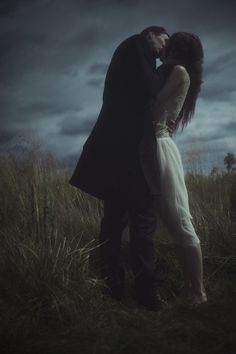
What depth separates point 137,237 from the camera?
2545 mm

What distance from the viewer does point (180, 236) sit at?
2596 mm

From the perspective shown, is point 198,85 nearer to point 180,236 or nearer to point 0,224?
point 180,236

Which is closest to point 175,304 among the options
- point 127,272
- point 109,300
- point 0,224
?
point 109,300

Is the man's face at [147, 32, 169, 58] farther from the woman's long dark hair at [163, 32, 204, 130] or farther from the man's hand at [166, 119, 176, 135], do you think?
the man's hand at [166, 119, 176, 135]

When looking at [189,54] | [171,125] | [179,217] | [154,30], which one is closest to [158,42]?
[154,30]

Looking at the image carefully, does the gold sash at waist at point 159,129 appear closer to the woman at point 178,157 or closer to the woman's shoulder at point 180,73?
the woman at point 178,157

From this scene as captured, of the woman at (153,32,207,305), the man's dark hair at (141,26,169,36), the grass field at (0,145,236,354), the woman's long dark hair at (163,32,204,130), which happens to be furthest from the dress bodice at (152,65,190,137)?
the grass field at (0,145,236,354)

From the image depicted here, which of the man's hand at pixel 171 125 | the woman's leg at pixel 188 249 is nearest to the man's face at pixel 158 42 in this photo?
the man's hand at pixel 171 125

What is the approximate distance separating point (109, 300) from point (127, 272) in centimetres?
66

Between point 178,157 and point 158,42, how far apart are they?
66cm

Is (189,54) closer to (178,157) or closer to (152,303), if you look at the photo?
(178,157)

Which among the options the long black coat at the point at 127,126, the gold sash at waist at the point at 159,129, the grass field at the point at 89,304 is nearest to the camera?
the grass field at the point at 89,304

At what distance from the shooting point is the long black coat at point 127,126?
2.49 m

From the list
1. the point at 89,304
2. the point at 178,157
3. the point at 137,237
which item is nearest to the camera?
the point at 89,304
